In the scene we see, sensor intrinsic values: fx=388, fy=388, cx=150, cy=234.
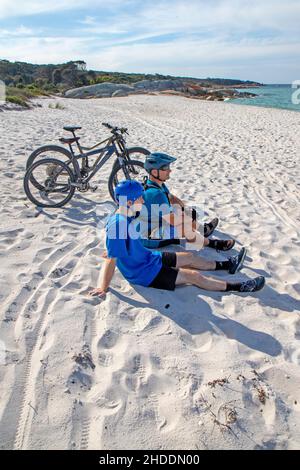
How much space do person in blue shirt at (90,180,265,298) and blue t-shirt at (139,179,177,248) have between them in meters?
0.63

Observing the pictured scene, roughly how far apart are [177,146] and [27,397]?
30.1 ft

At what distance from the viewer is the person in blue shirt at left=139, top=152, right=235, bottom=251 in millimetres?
4305

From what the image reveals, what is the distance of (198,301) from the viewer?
3.45 m

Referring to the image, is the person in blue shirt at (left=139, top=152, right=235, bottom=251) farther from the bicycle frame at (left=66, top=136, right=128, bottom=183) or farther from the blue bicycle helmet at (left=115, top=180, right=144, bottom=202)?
the bicycle frame at (left=66, top=136, right=128, bottom=183)

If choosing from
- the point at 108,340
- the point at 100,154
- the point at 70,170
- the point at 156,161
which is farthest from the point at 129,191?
the point at 100,154

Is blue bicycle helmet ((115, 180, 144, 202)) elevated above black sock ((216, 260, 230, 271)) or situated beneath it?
elevated above

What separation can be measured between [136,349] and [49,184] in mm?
3565

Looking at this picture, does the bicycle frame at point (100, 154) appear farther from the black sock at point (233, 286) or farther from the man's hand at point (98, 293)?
the black sock at point (233, 286)

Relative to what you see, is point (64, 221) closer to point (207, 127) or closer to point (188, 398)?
point (188, 398)

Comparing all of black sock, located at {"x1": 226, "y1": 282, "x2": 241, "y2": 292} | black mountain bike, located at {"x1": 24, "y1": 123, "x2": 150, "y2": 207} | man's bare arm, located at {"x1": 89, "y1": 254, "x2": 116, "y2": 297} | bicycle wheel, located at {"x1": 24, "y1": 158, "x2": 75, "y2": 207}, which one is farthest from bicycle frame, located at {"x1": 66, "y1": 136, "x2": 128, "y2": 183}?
black sock, located at {"x1": 226, "y1": 282, "x2": 241, "y2": 292}

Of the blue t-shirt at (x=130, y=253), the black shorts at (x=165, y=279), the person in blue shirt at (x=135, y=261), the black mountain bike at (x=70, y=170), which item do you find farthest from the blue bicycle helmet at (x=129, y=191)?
the black mountain bike at (x=70, y=170)

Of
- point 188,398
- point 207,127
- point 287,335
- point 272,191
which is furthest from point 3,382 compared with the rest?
point 207,127

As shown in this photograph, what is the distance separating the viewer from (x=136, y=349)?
9.16ft
